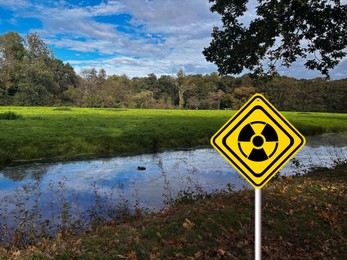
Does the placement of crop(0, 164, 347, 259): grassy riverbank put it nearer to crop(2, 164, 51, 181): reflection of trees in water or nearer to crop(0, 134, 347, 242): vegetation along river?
crop(0, 134, 347, 242): vegetation along river

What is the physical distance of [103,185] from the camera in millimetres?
15461

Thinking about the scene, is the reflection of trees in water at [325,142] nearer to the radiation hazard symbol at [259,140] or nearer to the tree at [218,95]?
the radiation hazard symbol at [259,140]

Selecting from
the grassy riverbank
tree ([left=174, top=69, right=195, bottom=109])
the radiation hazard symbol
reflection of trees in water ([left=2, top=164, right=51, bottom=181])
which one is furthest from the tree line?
the radiation hazard symbol

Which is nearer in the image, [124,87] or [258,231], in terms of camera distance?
[258,231]

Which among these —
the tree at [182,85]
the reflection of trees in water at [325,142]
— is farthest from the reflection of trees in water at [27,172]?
the tree at [182,85]

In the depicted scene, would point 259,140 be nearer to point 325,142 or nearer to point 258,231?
point 258,231

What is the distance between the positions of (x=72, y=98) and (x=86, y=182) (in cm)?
9246

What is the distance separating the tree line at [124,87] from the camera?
3578 inches

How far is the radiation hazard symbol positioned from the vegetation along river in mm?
7748

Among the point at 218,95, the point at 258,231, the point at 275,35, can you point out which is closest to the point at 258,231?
the point at 258,231

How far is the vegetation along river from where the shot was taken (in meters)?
11.2

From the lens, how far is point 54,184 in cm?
1557

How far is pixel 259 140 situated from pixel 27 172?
17.2m

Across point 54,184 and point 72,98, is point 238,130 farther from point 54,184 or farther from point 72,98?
point 72,98
